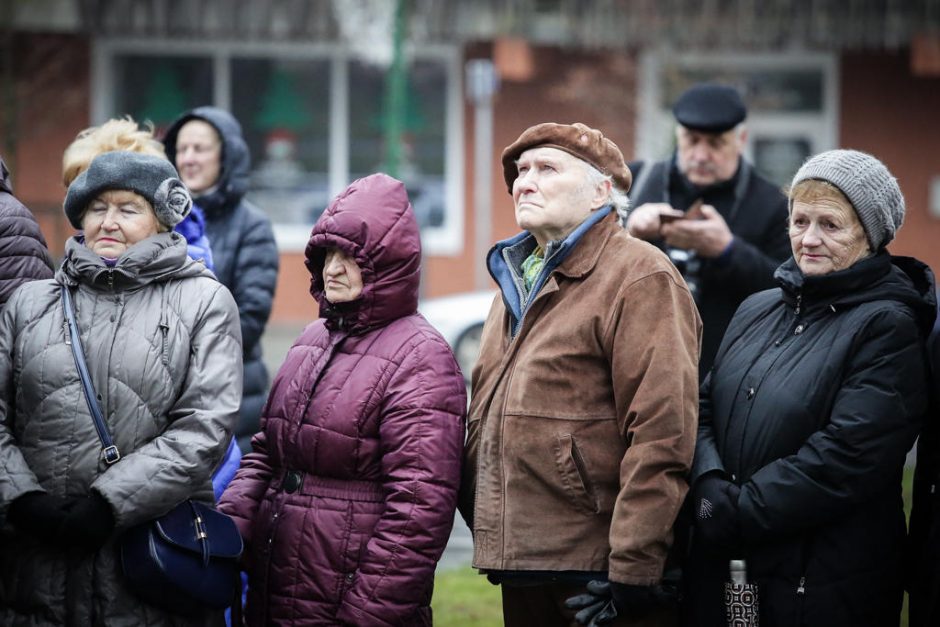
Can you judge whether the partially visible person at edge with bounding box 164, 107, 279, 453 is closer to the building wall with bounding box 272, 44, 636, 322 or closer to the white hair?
the white hair

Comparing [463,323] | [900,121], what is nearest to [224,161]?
[463,323]

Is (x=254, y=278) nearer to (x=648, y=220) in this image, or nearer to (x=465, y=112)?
(x=648, y=220)

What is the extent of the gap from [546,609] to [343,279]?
1122 millimetres

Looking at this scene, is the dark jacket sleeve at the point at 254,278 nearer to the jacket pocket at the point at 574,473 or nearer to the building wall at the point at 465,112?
the jacket pocket at the point at 574,473

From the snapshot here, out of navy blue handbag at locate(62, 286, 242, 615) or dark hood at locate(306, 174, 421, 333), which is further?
dark hood at locate(306, 174, 421, 333)

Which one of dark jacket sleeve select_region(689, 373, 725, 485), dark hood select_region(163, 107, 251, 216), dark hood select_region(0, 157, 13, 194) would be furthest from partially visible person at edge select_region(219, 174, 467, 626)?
dark hood select_region(163, 107, 251, 216)

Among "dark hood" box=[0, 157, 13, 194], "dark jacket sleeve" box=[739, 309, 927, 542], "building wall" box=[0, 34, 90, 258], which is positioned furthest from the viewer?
"building wall" box=[0, 34, 90, 258]

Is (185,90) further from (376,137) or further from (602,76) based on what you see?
(602,76)

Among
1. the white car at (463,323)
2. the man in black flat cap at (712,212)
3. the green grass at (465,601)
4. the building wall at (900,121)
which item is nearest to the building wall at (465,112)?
the building wall at (900,121)

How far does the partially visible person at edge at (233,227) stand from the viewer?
543 cm

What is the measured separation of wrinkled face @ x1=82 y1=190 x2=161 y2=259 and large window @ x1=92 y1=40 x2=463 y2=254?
472 inches

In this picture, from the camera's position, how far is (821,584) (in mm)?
3422

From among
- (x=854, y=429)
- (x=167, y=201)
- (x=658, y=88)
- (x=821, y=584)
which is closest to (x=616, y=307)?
(x=854, y=429)

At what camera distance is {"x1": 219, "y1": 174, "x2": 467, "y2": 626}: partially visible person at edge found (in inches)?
135
